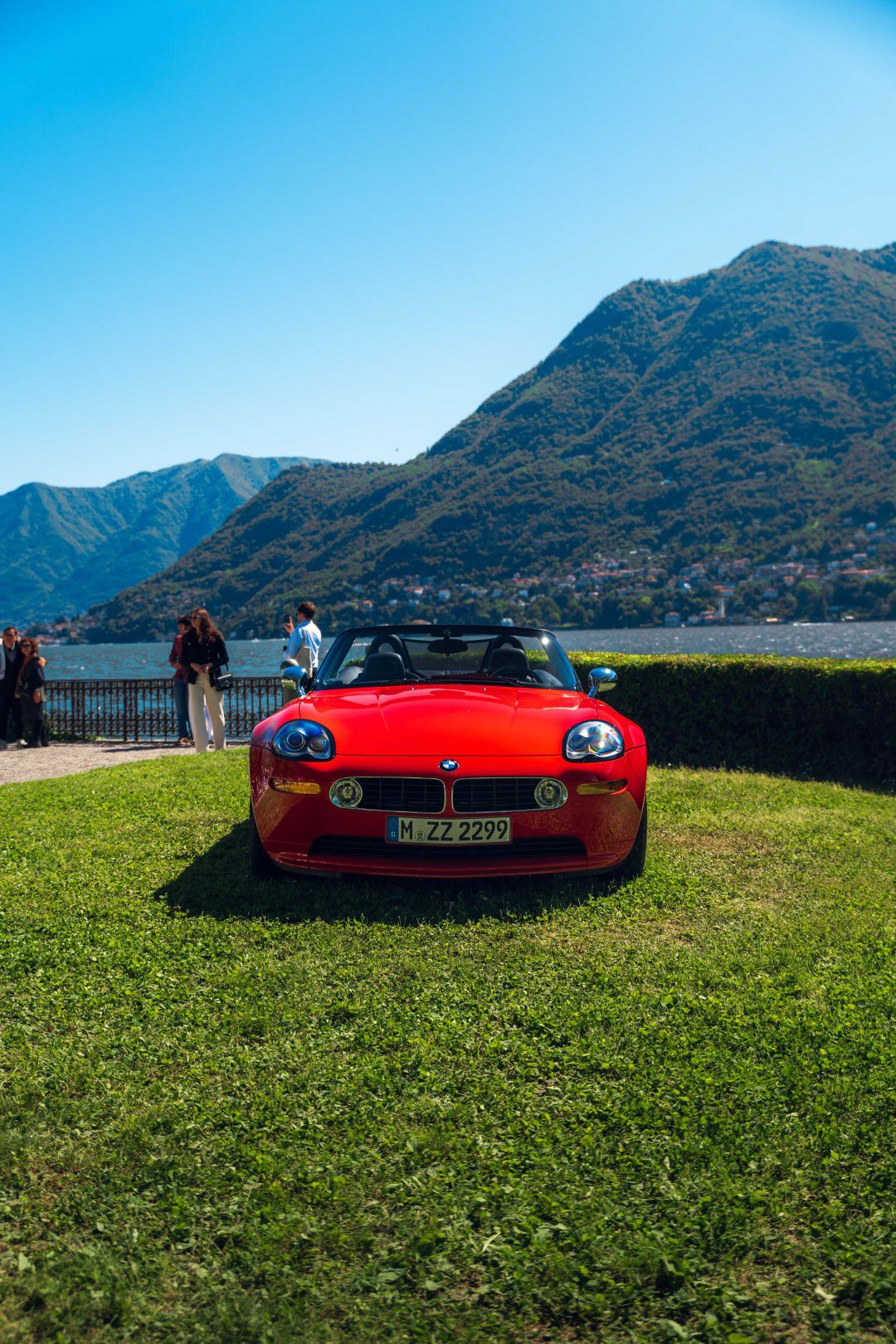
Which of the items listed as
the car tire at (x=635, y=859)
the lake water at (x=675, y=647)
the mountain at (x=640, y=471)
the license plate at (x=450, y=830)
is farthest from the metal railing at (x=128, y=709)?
the mountain at (x=640, y=471)

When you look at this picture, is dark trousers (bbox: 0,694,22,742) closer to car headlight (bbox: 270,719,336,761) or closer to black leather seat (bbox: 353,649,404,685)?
black leather seat (bbox: 353,649,404,685)

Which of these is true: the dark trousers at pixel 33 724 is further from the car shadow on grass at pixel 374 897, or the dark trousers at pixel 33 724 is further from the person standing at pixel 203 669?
the car shadow on grass at pixel 374 897

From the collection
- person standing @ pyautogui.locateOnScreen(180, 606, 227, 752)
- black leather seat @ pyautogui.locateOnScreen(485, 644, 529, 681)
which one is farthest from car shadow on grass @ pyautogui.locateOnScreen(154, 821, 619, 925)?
person standing @ pyautogui.locateOnScreen(180, 606, 227, 752)

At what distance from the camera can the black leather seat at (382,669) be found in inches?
259

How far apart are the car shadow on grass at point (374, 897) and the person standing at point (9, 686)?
1250cm

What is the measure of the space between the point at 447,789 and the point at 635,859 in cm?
136

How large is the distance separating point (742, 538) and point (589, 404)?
5402 centimetres

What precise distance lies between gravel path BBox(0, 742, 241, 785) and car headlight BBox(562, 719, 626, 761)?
29.0 ft

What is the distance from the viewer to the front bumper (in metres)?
5.19

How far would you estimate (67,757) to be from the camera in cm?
1603

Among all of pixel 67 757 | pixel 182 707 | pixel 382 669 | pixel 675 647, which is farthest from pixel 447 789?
pixel 675 647

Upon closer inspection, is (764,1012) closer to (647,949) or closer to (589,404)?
(647,949)

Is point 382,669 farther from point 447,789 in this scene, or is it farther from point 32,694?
point 32,694

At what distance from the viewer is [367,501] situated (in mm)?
178625
